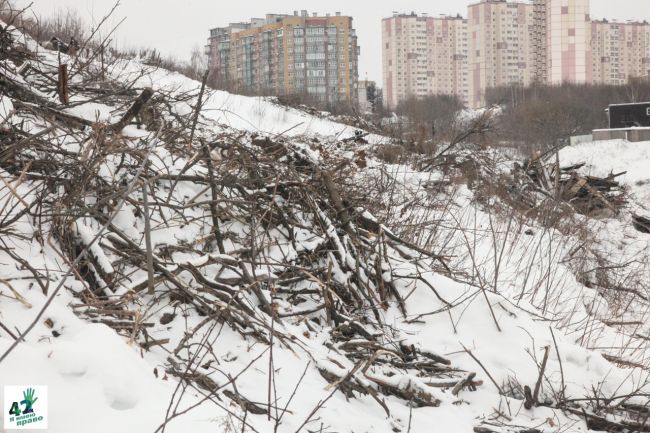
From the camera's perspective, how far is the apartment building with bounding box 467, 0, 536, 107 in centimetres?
6956

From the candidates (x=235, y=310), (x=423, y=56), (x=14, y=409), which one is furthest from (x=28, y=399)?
(x=423, y=56)

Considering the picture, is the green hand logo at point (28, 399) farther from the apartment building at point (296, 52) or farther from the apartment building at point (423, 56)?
the apartment building at point (423, 56)

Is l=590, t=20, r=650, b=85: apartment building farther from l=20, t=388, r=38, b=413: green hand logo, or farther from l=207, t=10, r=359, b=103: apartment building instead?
l=20, t=388, r=38, b=413: green hand logo

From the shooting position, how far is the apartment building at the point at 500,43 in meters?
69.6

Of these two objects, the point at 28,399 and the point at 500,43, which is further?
the point at 500,43

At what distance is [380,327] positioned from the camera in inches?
133

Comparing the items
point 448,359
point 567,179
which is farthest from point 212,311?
point 567,179

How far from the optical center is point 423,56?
74.9 metres

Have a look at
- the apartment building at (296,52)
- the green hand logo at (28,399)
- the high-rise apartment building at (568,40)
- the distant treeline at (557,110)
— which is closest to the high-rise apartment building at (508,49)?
the high-rise apartment building at (568,40)

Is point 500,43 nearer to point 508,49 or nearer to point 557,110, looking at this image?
point 508,49

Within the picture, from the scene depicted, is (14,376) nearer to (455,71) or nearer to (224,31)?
(224,31)

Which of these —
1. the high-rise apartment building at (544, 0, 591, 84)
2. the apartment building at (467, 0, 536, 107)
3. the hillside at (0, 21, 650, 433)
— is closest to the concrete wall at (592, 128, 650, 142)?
the hillside at (0, 21, 650, 433)

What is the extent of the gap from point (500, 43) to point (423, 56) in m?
9.04

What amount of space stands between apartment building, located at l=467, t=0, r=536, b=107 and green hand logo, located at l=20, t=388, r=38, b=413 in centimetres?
7207
